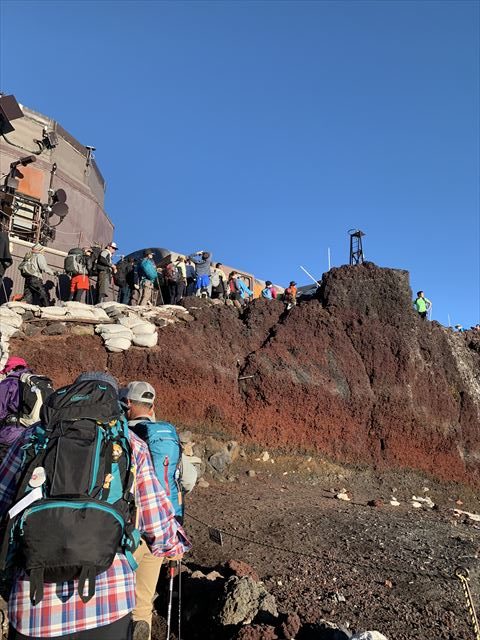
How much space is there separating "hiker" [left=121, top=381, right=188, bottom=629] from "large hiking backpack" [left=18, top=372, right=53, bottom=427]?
1037mm

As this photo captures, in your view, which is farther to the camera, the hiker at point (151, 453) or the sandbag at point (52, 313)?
the sandbag at point (52, 313)

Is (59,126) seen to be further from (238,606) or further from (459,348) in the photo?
(238,606)

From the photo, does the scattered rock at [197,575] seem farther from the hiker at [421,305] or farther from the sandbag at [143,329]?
the hiker at [421,305]

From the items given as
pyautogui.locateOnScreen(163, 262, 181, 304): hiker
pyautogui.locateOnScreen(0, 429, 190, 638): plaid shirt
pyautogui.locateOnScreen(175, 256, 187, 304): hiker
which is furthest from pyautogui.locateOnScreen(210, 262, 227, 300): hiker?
pyautogui.locateOnScreen(0, 429, 190, 638): plaid shirt

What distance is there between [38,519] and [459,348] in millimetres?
13412

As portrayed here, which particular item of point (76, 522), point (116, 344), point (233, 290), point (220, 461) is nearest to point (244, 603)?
point (76, 522)

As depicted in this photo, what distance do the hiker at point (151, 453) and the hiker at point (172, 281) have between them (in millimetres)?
9918

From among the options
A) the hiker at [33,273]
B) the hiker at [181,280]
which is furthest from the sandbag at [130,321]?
the hiker at [181,280]

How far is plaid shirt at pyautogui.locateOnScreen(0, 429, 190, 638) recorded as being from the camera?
77.1 inches

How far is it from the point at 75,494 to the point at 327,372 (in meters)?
9.91

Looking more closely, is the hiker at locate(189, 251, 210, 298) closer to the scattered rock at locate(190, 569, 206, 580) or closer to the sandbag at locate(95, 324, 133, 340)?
the sandbag at locate(95, 324, 133, 340)

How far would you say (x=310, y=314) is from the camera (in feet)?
40.0

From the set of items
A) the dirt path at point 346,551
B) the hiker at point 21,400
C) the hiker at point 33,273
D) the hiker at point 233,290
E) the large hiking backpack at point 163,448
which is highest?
the hiker at point 233,290

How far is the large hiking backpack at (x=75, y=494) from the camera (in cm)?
187
